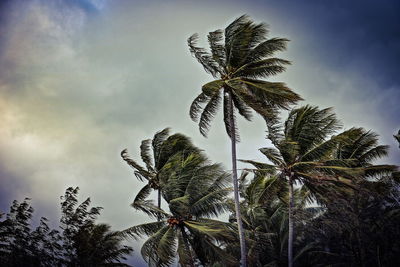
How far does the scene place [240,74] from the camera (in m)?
16.6

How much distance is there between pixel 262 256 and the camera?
2348 cm

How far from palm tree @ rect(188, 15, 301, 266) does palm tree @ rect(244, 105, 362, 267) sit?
1886 mm

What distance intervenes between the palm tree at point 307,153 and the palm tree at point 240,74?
1.89m

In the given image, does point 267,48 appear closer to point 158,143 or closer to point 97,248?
point 158,143

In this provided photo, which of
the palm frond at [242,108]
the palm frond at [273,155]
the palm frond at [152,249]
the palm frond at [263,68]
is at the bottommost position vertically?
the palm frond at [152,249]

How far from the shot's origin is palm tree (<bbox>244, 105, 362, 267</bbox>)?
1698 centimetres

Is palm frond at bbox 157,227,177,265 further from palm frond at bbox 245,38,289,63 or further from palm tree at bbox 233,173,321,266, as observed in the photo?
palm frond at bbox 245,38,289,63

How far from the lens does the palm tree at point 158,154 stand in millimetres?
19641

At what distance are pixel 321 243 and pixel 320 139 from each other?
7.63 m

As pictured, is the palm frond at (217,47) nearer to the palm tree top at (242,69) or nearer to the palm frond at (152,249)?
the palm tree top at (242,69)

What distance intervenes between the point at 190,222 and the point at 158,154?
5.21 meters

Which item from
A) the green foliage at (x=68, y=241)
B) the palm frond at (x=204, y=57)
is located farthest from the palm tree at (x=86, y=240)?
the palm frond at (x=204, y=57)

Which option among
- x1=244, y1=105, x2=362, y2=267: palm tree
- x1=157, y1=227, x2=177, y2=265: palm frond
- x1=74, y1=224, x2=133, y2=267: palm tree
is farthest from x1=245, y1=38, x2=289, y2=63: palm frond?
x1=74, y1=224, x2=133, y2=267: palm tree

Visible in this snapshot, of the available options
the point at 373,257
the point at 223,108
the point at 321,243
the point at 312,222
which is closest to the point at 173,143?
the point at 223,108
